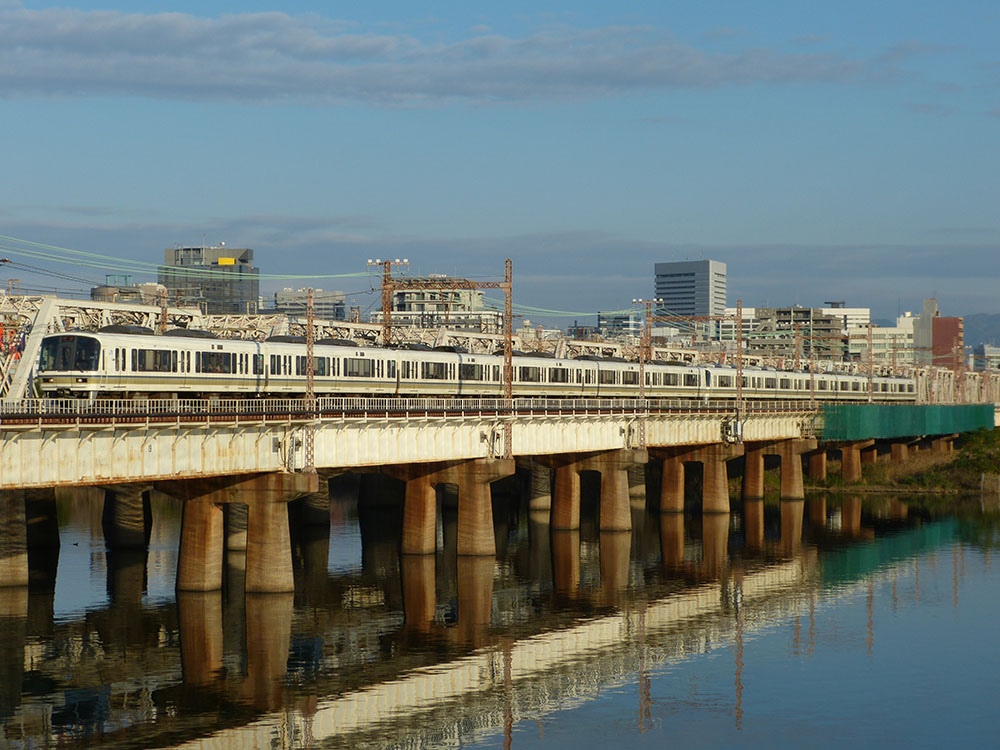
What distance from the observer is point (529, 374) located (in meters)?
102

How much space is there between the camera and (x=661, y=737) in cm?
4381

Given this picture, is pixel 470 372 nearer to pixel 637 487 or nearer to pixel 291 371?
pixel 291 371

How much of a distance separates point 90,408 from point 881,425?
98.5 m

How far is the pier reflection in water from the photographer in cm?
4481

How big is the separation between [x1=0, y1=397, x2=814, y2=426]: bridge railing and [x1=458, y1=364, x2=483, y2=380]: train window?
29.7ft

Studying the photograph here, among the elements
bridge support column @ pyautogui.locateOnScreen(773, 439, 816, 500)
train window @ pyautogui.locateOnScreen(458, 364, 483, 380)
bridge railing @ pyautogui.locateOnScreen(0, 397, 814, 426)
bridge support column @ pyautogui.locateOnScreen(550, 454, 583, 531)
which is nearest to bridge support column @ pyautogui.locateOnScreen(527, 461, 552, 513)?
bridge support column @ pyautogui.locateOnScreen(550, 454, 583, 531)

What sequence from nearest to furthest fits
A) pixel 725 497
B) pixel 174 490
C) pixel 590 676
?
pixel 590 676 → pixel 174 490 → pixel 725 497

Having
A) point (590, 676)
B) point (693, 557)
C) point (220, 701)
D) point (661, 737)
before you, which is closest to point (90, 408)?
point (220, 701)

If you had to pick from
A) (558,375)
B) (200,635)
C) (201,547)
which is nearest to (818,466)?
(558,375)

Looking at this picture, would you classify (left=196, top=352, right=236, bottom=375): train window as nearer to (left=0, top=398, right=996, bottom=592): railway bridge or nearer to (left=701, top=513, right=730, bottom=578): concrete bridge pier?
(left=0, top=398, right=996, bottom=592): railway bridge

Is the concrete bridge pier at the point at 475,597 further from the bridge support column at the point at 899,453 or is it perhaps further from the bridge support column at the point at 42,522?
the bridge support column at the point at 899,453

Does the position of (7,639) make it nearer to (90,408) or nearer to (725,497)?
(90,408)

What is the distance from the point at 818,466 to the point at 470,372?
2342 inches

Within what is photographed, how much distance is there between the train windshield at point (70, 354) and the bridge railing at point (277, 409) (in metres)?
2.82
